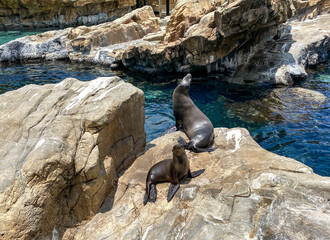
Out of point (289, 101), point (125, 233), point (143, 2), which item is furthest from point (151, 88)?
point (143, 2)

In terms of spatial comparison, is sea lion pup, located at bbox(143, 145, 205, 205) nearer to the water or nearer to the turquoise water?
the water

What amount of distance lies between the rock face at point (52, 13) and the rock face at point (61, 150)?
2657 centimetres

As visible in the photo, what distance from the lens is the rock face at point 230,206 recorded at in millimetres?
3071

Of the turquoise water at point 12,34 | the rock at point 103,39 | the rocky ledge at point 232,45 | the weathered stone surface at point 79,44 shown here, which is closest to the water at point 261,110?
the rocky ledge at point 232,45

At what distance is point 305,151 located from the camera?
22.9 feet

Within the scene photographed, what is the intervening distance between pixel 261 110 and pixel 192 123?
4037 mm

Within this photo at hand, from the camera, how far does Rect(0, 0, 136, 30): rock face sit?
2714 cm

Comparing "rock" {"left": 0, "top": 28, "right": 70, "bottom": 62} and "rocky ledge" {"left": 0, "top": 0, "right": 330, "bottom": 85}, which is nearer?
"rocky ledge" {"left": 0, "top": 0, "right": 330, "bottom": 85}

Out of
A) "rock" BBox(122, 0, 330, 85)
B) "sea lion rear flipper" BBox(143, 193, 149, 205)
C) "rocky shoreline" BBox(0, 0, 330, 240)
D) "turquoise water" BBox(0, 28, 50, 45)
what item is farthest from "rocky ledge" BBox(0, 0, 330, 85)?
"turquoise water" BBox(0, 28, 50, 45)

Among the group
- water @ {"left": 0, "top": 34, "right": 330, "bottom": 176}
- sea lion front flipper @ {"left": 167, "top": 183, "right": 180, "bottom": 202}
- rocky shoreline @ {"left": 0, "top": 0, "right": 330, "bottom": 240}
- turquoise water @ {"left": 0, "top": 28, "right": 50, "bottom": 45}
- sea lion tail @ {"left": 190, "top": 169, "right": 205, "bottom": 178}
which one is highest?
rocky shoreline @ {"left": 0, "top": 0, "right": 330, "bottom": 240}

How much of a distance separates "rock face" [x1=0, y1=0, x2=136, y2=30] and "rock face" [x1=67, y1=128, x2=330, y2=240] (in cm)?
2792

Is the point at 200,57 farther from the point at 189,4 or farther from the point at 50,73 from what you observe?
the point at 50,73

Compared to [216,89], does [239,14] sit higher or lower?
higher

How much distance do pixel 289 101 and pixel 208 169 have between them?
651 centimetres
